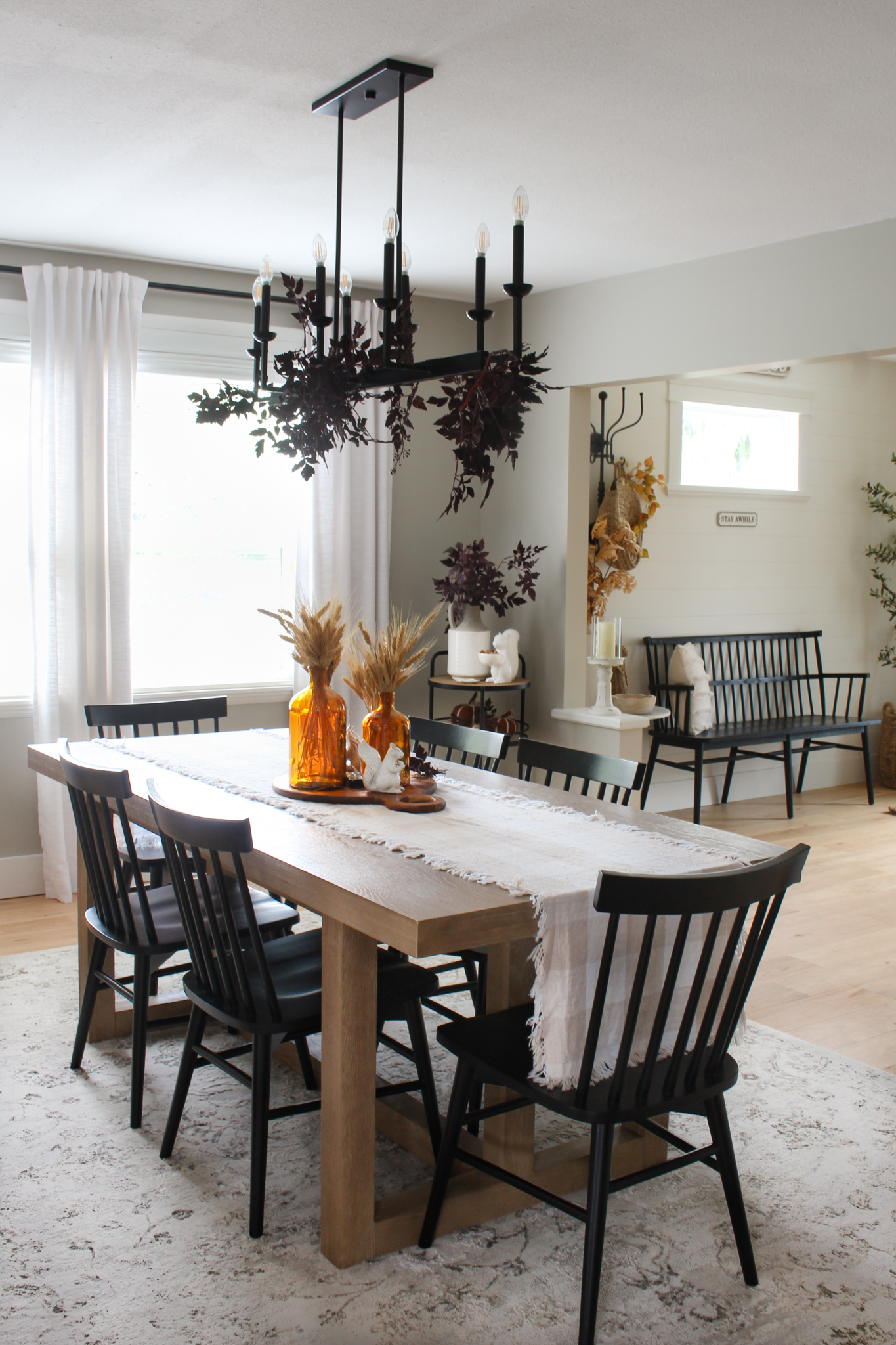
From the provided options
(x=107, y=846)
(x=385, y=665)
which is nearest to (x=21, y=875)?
(x=107, y=846)

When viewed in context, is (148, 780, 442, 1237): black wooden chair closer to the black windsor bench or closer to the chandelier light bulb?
the chandelier light bulb

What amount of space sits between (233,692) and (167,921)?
2.26 metres

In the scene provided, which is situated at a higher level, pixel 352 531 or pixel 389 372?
pixel 389 372

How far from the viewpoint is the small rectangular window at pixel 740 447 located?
6.21 metres

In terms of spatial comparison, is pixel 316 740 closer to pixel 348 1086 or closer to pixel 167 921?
pixel 167 921

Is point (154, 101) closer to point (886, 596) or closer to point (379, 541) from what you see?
point (379, 541)

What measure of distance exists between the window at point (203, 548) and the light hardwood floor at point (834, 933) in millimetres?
2449

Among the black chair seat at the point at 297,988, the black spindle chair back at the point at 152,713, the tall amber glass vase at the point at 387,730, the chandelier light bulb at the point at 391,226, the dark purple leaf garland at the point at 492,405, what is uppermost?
the chandelier light bulb at the point at 391,226

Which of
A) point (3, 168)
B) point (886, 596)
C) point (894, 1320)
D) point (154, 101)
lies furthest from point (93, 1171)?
point (886, 596)

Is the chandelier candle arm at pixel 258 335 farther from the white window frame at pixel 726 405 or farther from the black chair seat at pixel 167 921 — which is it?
the white window frame at pixel 726 405

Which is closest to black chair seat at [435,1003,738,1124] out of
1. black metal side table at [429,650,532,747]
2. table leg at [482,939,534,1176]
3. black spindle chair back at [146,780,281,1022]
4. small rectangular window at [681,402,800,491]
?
table leg at [482,939,534,1176]

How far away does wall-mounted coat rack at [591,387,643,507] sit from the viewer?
5719mm

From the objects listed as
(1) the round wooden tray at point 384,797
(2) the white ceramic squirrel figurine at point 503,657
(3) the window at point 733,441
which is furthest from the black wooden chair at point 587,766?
(3) the window at point 733,441

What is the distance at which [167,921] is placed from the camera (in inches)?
110
